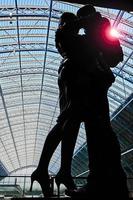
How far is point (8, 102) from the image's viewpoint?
3822cm

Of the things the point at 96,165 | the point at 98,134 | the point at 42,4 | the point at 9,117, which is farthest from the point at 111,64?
the point at 9,117

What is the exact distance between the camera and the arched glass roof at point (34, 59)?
76.6 ft

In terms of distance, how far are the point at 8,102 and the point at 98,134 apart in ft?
117

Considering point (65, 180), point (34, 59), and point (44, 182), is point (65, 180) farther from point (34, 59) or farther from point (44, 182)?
point (34, 59)

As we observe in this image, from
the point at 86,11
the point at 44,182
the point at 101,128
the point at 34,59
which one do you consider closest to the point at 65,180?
the point at 44,182

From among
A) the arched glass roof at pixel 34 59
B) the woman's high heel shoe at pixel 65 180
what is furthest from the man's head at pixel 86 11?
the arched glass roof at pixel 34 59

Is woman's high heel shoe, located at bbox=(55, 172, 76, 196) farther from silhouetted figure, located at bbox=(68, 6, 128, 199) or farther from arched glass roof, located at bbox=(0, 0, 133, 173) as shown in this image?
arched glass roof, located at bbox=(0, 0, 133, 173)

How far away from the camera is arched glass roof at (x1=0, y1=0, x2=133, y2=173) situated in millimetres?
23359

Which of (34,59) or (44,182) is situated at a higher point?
(34,59)

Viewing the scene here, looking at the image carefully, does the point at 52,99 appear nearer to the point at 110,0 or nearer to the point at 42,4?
the point at 42,4

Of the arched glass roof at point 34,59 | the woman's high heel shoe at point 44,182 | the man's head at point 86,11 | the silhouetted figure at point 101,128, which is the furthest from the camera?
the arched glass roof at point 34,59

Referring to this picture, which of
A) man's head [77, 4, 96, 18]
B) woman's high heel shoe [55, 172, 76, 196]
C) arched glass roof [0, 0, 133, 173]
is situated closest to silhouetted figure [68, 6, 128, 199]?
man's head [77, 4, 96, 18]

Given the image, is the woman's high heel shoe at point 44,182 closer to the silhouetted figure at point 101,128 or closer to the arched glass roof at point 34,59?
the silhouetted figure at point 101,128

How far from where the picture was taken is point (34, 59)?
30656 mm
